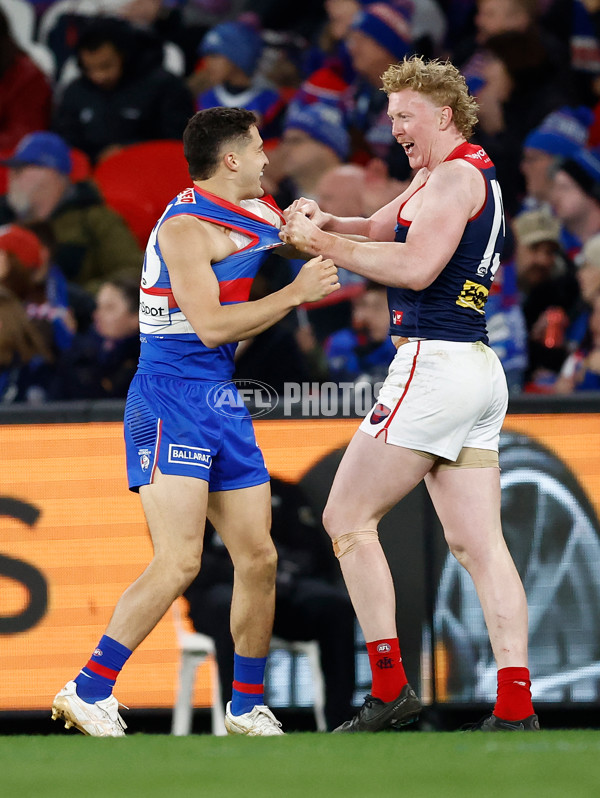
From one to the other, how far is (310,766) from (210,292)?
1.77 m

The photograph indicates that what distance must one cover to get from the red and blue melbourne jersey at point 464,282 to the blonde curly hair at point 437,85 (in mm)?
137

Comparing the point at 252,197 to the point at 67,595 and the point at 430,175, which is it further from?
the point at 67,595

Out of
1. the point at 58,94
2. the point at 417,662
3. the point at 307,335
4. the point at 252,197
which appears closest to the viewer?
the point at 252,197

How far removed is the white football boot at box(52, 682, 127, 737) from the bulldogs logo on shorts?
4.54ft

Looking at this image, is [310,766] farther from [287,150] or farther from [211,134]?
→ [287,150]

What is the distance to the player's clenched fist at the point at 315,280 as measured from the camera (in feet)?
14.2

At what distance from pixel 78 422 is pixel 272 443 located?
0.84 metres

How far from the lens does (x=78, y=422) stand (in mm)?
5109

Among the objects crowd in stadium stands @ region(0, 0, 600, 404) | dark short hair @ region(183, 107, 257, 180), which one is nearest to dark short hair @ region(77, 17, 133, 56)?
crowd in stadium stands @ region(0, 0, 600, 404)

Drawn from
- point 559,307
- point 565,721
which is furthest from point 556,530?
point 559,307

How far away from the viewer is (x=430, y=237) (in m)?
4.11

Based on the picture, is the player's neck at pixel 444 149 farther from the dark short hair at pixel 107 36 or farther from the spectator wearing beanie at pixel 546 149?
the dark short hair at pixel 107 36

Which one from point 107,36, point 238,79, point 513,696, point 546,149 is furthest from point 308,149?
point 513,696

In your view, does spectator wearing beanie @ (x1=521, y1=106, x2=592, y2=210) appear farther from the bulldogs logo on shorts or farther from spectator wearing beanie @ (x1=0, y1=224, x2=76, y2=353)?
the bulldogs logo on shorts
